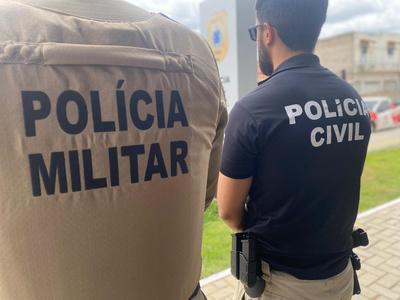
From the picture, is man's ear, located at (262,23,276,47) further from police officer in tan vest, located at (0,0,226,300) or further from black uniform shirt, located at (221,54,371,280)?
police officer in tan vest, located at (0,0,226,300)

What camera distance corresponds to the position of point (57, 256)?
855 millimetres

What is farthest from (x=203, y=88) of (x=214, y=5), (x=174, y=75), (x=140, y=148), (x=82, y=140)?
(x=214, y=5)

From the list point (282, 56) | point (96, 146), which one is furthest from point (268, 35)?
point (96, 146)

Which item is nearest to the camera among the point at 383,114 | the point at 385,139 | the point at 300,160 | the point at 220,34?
the point at 300,160

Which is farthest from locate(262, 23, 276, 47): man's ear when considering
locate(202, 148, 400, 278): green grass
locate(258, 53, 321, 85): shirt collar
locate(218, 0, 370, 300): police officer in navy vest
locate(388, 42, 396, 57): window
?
locate(388, 42, 396, 57): window

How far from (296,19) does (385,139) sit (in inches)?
493

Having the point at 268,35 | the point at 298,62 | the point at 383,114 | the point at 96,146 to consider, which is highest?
the point at 268,35

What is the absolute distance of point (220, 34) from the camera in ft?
16.2

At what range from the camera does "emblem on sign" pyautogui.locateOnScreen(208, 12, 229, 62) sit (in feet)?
15.7

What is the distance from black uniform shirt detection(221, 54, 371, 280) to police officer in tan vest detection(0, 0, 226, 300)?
267 millimetres

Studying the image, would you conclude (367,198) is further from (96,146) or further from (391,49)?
(391,49)

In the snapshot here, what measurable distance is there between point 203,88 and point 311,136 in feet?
1.51

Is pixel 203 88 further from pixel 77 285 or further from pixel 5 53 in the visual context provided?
pixel 77 285

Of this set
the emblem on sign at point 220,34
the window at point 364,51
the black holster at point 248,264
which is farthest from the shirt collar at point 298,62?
the window at point 364,51
